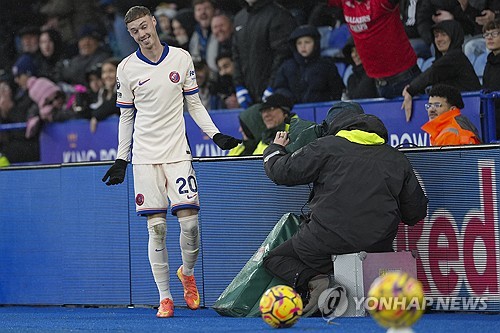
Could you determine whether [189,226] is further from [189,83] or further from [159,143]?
[189,83]

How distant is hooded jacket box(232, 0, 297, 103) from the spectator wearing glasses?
2.92m

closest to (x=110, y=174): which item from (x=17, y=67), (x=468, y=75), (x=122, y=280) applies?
(x=122, y=280)

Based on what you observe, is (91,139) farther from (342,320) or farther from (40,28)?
(342,320)

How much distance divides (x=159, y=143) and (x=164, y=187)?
361mm

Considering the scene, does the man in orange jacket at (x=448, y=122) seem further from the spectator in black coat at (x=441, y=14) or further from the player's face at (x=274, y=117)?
the spectator in black coat at (x=441, y=14)

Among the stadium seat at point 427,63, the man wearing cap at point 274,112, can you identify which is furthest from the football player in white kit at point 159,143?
the stadium seat at point 427,63

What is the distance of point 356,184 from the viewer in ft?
28.2

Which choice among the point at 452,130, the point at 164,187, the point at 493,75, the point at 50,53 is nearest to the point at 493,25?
the point at 493,75

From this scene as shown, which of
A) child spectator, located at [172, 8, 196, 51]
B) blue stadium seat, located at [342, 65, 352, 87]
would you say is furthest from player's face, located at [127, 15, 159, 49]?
child spectator, located at [172, 8, 196, 51]

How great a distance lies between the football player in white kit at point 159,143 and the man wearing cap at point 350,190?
90 centimetres

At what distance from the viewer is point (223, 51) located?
50.6 feet

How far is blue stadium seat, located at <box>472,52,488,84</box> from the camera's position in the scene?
1275cm

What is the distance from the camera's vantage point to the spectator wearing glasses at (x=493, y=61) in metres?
11.9

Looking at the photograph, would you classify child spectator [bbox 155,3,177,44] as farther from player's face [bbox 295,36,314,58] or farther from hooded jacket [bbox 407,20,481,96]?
hooded jacket [bbox 407,20,481,96]
